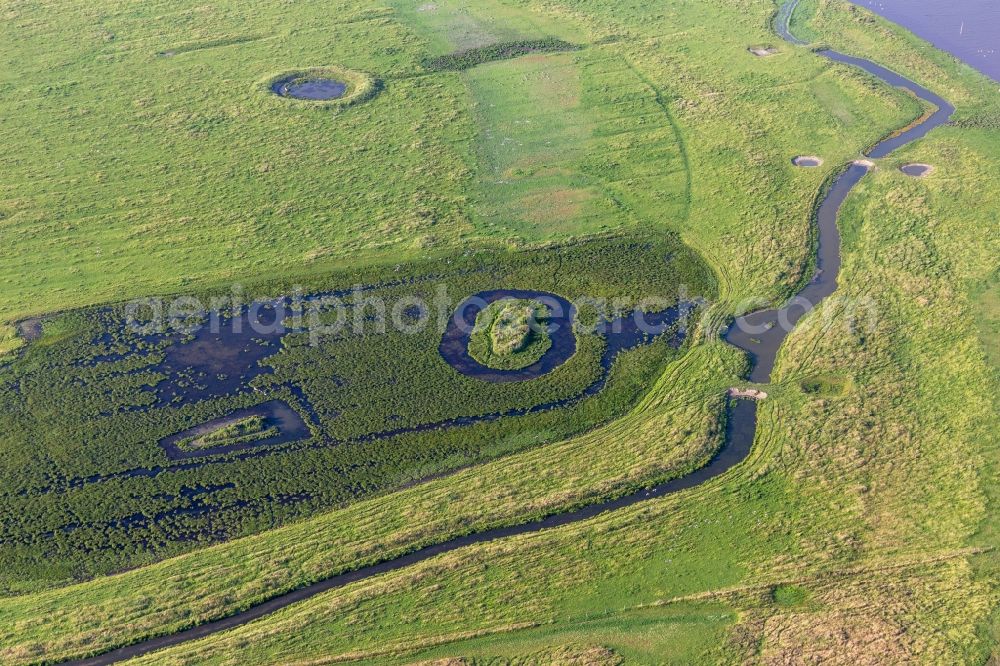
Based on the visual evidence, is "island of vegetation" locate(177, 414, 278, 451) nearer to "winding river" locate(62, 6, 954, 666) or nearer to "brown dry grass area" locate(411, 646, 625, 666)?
"winding river" locate(62, 6, 954, 666)

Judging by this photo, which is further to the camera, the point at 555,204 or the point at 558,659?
the point at 555,204

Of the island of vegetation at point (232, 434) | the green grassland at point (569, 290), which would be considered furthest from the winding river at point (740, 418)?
the island of vegetation at point (232, 434)

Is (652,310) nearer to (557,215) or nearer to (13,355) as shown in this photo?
(557,215)

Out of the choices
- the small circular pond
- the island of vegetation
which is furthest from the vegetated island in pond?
the small circular pond

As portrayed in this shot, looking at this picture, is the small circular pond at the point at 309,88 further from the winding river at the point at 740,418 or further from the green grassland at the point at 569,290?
the winding river at the point at 740,418

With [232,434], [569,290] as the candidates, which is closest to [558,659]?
[232,434]

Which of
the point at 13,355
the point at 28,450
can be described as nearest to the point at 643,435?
the point at 28,450

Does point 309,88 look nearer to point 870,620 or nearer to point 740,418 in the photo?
point 740,418
